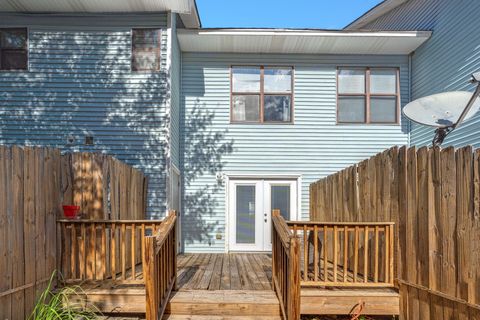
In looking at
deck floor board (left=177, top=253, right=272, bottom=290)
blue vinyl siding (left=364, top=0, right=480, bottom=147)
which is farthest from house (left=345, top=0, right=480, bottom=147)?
deck floor board (left=177, top=253, right=272, bottom=290)

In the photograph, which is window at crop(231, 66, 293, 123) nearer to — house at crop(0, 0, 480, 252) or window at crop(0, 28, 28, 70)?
house at crop(0, 0, 480, 252)

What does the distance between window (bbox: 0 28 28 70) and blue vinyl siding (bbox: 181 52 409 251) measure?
341cm

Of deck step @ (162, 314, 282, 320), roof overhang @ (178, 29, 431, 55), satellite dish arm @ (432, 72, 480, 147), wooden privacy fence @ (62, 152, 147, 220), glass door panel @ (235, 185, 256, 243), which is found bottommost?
deck step @ (162, 314, 282, 320)

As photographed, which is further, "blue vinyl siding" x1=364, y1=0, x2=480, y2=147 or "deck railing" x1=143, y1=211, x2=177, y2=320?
"blue vinyl siding" x1=364, y1=0, x2=480, y2=147

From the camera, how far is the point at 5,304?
11.4 feet

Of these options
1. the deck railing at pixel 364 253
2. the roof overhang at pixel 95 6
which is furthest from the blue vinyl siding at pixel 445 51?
the roof overhang at pixel 95 6

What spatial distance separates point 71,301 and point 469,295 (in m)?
4.25

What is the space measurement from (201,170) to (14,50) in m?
4.77

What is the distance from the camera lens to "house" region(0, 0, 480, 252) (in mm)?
7410

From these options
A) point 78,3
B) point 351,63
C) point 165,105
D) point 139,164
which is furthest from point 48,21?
point 351,63

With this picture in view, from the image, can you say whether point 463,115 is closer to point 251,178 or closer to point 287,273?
point 287,273

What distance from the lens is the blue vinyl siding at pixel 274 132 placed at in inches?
338

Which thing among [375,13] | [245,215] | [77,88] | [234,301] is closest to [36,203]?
[234,301]

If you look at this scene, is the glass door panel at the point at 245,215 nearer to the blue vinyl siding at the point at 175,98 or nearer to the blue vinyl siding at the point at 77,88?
the blue vinyl siding at the point at 175,98
